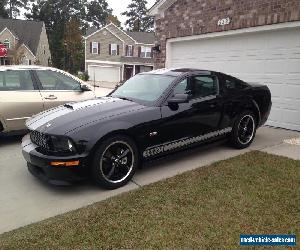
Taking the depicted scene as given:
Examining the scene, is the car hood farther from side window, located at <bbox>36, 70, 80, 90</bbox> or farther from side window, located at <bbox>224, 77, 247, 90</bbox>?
side window, located at <bbox>36, 70, 80, 90</bbox>

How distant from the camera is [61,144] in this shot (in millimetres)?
4105

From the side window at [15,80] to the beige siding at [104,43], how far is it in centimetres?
3702

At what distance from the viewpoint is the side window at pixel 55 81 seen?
6879 mm

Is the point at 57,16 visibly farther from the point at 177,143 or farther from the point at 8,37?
the point at 177,143

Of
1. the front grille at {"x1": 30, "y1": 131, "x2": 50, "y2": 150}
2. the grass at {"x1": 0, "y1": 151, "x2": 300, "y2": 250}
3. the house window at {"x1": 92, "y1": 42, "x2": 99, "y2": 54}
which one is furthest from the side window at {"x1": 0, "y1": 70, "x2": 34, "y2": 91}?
the house window at {"x1": 92, "y1": 42, "x2": 99, "y2": 54}

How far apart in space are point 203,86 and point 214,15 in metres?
4.53

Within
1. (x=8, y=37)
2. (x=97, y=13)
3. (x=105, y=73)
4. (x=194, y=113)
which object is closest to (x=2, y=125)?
(x=194, y=113)

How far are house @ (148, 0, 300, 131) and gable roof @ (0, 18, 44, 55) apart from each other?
39.3 meters

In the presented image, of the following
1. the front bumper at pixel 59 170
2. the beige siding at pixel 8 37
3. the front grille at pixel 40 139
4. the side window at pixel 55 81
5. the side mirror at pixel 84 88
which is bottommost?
the front bumper at pixel 59 170

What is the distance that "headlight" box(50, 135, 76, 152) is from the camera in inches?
160

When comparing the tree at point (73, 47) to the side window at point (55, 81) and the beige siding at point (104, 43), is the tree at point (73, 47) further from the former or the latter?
the side window at point (55, 81)

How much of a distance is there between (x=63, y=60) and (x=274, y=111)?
5107cm

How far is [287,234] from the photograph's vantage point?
3.24 metres

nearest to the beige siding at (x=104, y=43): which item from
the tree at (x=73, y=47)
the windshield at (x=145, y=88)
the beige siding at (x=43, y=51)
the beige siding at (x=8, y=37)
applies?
the beige siding at (x=43, y=51)
